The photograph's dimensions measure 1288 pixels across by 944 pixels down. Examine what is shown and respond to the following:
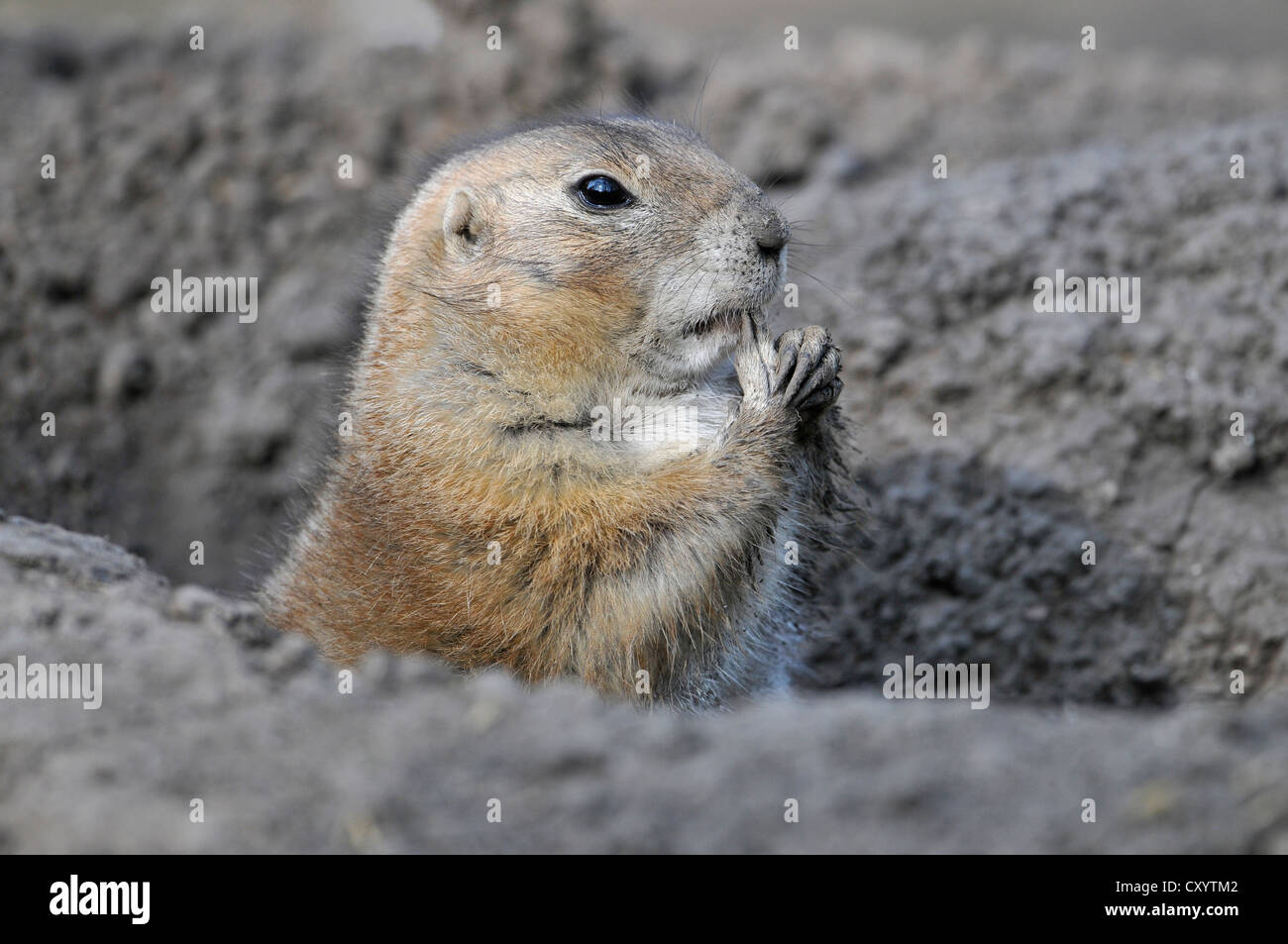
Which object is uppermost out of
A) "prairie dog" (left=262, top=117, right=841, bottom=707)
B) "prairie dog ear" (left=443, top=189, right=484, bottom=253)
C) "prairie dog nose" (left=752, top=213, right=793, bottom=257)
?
"prairie dog ear" (left=443, top=189, right=484, bottom=253)

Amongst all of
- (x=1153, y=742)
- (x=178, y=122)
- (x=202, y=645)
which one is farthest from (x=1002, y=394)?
(x=178, y=122)

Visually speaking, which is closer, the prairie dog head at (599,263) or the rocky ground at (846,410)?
the rocky ground at (846,410)

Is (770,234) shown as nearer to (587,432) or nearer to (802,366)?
(802,366)

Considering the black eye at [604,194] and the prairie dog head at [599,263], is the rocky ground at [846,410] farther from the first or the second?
the black eye at [604,194]

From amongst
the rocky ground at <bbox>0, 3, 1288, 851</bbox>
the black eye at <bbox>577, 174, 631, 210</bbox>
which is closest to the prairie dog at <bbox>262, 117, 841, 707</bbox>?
the black eye at <bbox>577, 174, 631, 210</bbox>

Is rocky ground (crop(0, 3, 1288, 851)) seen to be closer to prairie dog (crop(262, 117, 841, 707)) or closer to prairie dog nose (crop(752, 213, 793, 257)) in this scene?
prairie dog (crop(262, 117, 841, 707))

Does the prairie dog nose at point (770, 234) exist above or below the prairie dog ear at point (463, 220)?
below

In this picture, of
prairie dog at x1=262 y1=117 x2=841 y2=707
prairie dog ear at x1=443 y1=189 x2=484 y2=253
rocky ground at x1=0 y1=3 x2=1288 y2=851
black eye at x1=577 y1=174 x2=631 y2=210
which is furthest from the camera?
prairie dog ear at x1=443 y1=189 x2=484 y2=253

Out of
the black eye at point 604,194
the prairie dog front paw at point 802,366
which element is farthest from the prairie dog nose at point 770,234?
the black eye at point 604,194
